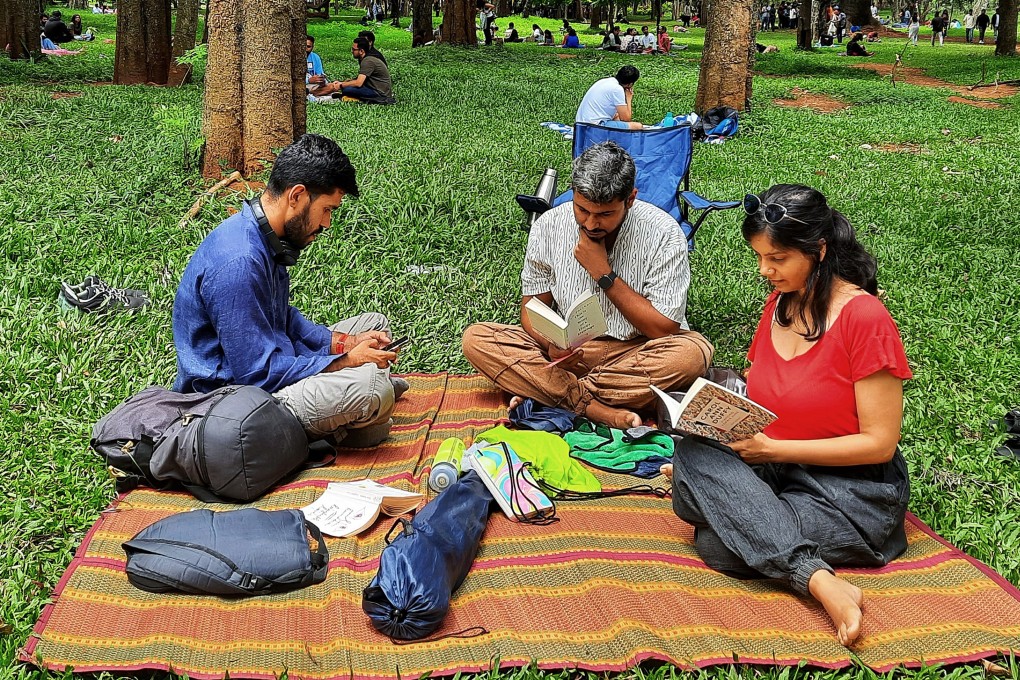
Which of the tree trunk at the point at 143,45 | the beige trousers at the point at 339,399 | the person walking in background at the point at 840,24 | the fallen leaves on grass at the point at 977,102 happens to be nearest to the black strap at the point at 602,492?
the beige trousers at the point at 339,399

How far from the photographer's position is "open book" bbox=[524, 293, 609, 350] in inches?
164

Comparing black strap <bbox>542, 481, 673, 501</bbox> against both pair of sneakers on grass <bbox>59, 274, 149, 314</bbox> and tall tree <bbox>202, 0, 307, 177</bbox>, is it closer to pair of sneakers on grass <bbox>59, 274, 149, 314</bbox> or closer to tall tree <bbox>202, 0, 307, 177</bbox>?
pair of sneakers on grass <bbox>59, 274, 149, 314</bbox>

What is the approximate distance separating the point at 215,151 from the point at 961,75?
55.4 feet

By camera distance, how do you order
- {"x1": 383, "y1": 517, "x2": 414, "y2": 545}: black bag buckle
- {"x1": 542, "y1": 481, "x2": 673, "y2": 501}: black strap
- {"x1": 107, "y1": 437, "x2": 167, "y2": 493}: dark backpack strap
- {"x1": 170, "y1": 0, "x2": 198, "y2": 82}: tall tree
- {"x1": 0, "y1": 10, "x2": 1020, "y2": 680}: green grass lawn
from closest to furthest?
1. {"x1": 383, "y1": 517, "x2": 414, "y2": 545}: black bag buckle
2. {"x1": 107, "y1": 437, "x2": 167, "y2": 493}: dark backpack strap
3. {"x1": 542, "y1": 481, "x2": 673, "y2": 501}: black strap
4. {"x1": 0, "y1": 10, "x2": 1020, "y2": 680}: green grass lawn
5. {"x1": 170, "y1": 0, "x2": 198, "y2": 82}: tall tree

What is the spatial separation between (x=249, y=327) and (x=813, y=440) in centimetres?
225

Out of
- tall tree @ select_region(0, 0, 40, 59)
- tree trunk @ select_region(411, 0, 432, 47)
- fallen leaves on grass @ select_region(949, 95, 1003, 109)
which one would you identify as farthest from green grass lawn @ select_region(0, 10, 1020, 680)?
tree trunk @ select_region(411, 0, 432, 47)

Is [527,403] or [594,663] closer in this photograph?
[594,663]

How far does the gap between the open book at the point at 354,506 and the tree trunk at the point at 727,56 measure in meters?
10.5

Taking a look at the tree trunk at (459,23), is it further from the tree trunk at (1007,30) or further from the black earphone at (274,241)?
the black earphone at (274,241)

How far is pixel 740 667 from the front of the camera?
2.77m

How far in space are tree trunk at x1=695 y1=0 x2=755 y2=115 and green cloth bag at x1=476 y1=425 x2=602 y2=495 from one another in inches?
390

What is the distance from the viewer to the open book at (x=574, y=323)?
4.17m

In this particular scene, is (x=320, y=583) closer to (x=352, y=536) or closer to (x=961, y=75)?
(x=352, y=536)

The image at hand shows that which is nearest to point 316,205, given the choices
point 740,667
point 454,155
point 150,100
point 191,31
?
point 740,667
